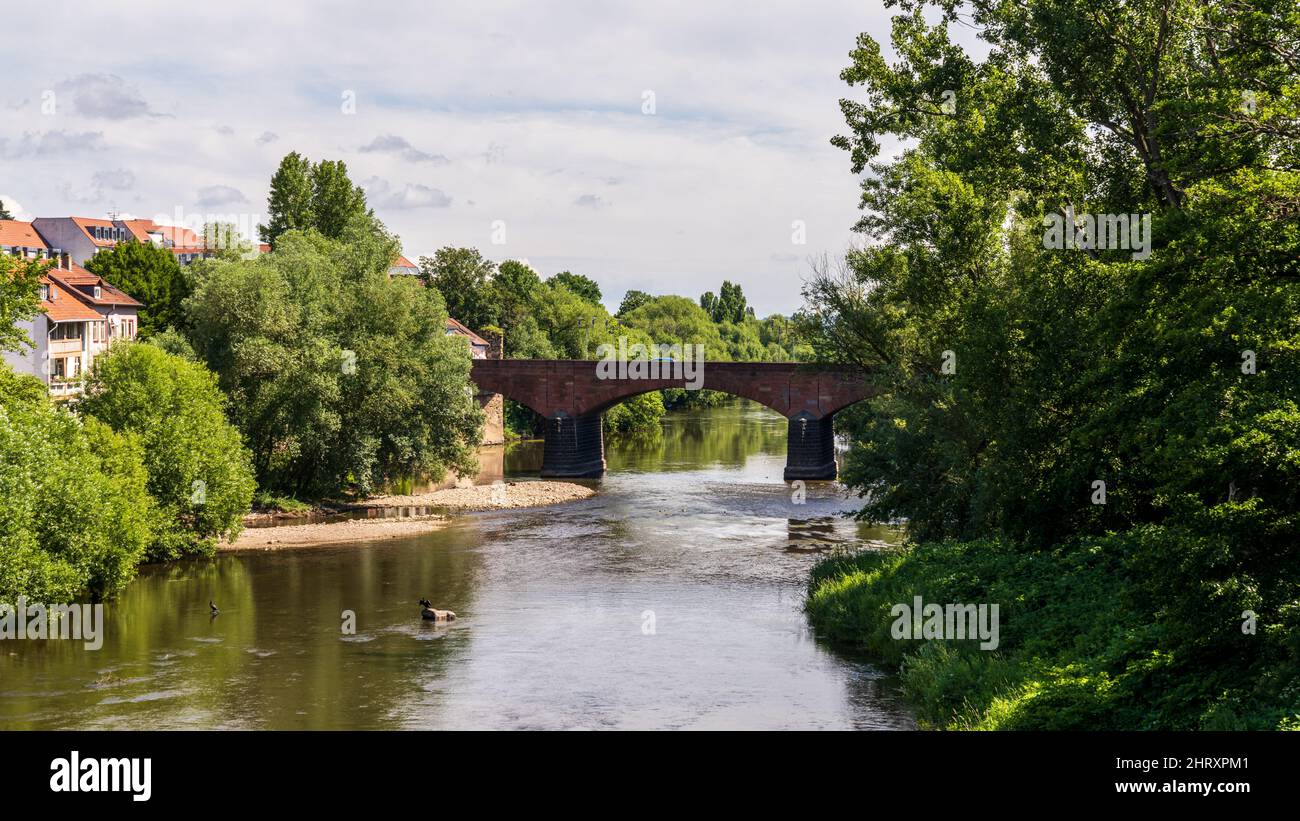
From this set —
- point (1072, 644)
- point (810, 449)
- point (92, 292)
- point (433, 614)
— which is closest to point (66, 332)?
point (92, 292)

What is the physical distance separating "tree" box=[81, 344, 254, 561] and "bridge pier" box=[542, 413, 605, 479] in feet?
97.6

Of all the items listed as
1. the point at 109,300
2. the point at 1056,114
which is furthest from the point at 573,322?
the point at 1056,114

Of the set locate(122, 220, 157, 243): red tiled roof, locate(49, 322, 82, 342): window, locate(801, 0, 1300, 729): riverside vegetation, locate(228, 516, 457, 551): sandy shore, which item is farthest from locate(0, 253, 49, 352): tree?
locate(122, 220, 157, 243): red tiled roof

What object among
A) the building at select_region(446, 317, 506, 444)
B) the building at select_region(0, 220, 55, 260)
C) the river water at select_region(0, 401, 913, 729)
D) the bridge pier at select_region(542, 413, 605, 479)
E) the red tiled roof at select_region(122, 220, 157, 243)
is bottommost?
the river water at select_region(0, 401, 913, 729)

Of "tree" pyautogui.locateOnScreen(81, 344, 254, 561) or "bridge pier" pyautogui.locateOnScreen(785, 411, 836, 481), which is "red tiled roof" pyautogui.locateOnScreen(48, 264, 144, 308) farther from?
"bridge pier" pyautogui.locateOnScreen(785, 411, 836, 481)

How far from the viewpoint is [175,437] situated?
4672 centimetres

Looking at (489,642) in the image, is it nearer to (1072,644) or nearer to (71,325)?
(1072,644)

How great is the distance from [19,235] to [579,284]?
62.9 meters

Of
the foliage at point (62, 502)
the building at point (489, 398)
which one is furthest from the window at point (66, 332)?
the foliage at point (62, 502)

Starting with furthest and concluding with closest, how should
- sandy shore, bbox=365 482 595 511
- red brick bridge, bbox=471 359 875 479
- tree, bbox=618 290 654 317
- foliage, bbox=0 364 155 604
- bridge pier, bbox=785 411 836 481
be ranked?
tree, bbox=618 290 654 317 → red brick bridge, bbox=471 359 875 479 → bridge pier, bbox=785 411 836 481 → sandy shore, bbox=365 482 595 511 → foliage, bbox=0 364 155 604

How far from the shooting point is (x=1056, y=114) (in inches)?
1150

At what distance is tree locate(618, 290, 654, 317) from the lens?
576ft
